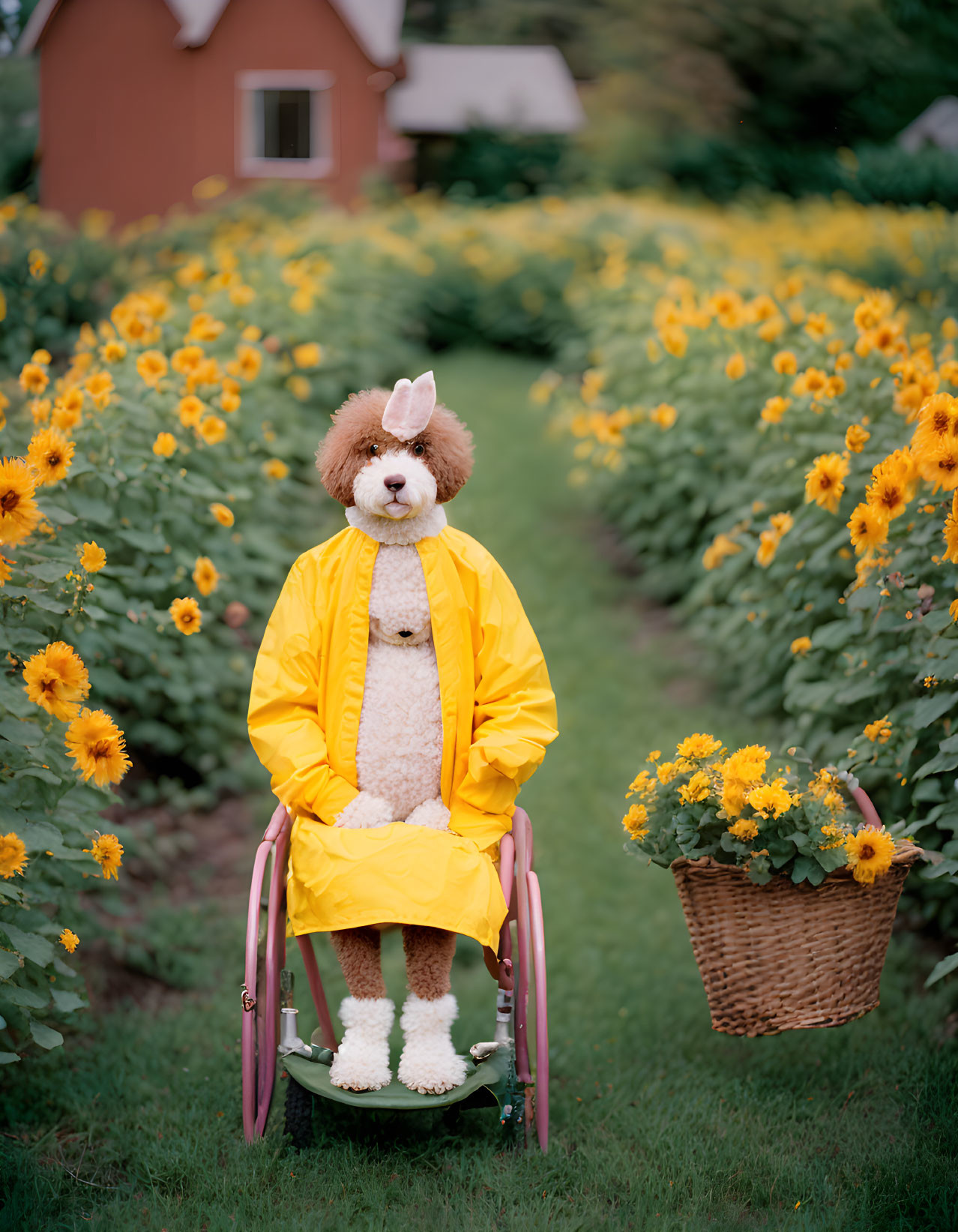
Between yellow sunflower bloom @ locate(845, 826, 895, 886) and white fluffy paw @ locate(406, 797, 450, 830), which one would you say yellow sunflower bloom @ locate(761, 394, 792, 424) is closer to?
yellow sunflower bloom @ locate(845, 826, 895, 886)

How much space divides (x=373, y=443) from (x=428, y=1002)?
1.17m

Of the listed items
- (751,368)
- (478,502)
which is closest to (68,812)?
(751,368)

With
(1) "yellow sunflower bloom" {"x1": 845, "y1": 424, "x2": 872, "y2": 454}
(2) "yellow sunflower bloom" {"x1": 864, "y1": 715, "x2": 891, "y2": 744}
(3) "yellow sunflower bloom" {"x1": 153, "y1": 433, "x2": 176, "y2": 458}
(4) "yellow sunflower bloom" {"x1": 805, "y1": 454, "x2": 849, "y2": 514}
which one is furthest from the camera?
(3) "yellow sunflower bloom" {"x1": 153, "y1": 433, "x2": 176, "y2": 458}

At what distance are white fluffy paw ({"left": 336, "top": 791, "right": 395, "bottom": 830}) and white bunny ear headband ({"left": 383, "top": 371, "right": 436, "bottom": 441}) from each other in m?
0.76

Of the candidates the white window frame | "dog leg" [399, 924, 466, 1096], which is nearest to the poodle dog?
"dog leg" [399, 924, 466, 1096]

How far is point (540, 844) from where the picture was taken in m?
3.87

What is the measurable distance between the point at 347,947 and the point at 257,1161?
46cm

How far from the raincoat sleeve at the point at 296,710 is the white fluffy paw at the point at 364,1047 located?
38 centimetres

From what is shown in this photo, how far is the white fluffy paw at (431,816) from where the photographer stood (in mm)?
2371

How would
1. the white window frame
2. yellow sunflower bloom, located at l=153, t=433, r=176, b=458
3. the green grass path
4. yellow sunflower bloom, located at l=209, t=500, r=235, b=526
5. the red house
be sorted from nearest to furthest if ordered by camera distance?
the green grass path → yellow sunflower bloom, located at l=153, t=433, r=176, b=458 → yellow sunflower bloom, located at l=209, t=500, r=235, b=526 → the red house → the white window frame

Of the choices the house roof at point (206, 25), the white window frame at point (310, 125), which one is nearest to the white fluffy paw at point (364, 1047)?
the white window frame at point (310, 125)

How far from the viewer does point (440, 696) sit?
2408mm

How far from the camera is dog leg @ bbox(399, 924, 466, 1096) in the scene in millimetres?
2273

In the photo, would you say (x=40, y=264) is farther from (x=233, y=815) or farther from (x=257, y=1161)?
(x=257, y=1161)
